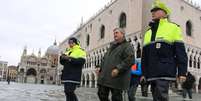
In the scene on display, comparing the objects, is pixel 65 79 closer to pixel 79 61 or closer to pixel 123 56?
pixel 79 61

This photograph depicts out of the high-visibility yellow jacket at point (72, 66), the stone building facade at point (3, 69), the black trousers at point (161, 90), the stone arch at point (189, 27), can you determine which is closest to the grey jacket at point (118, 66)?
the black trousers at point (161, 90)

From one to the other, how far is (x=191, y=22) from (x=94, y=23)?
17.9 m

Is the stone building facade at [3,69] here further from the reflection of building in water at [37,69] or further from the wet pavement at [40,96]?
the wet pavement at [40,96]

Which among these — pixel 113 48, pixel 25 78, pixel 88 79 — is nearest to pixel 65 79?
pixel 113 48

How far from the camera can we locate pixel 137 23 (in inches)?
1508

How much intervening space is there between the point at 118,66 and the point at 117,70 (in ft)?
0.26

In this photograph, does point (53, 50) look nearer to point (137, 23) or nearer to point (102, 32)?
point (102, 32)

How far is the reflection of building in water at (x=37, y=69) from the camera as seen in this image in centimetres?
9481

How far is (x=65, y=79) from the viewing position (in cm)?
629

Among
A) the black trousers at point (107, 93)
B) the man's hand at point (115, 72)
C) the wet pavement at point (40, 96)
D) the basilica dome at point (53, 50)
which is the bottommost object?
the wet pavement at point (40, 96)

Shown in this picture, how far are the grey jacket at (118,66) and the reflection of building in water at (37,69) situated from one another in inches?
3484

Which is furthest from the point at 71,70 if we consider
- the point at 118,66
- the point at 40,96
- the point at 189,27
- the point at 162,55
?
the point at 189,27

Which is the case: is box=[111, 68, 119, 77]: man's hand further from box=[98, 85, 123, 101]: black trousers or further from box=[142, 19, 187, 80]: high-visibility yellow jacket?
box=[142, 19, 187, 80]: high-visibility yellow jacket

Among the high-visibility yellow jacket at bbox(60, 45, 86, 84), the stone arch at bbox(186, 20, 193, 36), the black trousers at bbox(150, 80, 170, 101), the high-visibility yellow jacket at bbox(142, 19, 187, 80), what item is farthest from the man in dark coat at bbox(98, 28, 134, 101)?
the stone arch at bbox(186, 20, 193, 36)
